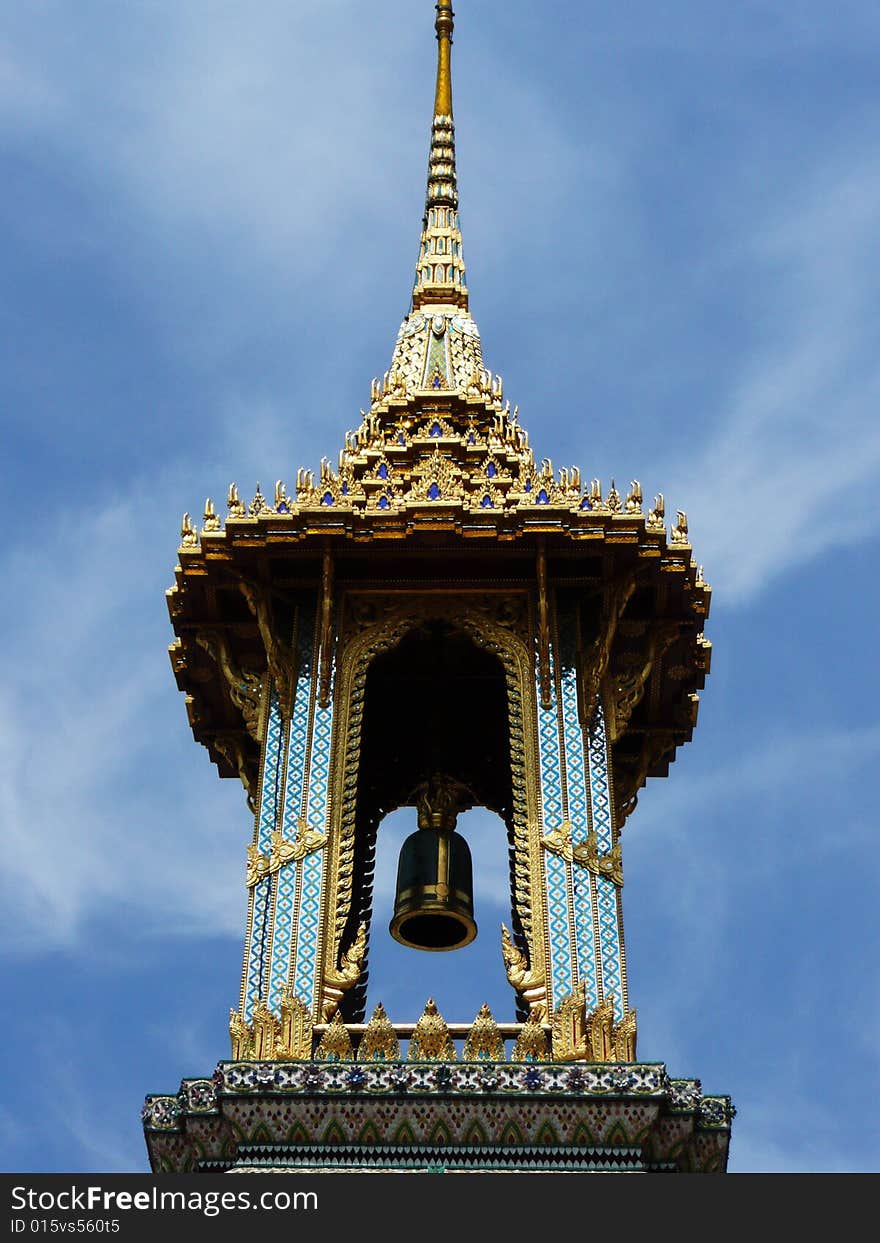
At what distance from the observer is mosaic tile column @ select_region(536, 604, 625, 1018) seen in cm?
2164

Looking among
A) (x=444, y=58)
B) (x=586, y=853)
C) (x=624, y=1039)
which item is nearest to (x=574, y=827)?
(x=586, y=853)

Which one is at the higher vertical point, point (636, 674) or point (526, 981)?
point (636, 674)

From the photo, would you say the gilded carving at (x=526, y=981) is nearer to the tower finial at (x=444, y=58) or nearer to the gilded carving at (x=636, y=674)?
the gilded carving at (x=636, y=674)

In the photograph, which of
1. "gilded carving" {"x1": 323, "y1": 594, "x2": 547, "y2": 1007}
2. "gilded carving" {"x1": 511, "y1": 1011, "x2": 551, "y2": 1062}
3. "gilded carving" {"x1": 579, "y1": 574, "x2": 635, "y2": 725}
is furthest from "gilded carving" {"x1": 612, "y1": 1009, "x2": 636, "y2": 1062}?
"gilded carving" {"x1": 579, "y1": 574, "x2": 635, "y2": 725}

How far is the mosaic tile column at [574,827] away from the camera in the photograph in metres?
21.6

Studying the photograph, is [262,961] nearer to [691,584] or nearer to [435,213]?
[691,584]

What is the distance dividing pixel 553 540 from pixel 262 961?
4652 millimetres

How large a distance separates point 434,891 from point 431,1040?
307 centimetres

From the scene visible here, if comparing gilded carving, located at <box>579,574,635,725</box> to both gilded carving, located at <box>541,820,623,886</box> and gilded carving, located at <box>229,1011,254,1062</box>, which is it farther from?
gilded carving, located at <box>229,1011,254,1062</box>

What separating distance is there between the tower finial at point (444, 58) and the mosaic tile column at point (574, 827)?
8.00 meters

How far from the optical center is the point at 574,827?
74.4ft

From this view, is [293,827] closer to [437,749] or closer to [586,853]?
[586,853]

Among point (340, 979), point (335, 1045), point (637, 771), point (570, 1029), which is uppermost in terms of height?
point (637, 771)

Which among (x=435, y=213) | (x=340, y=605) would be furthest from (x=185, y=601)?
(x=435, y=213)
